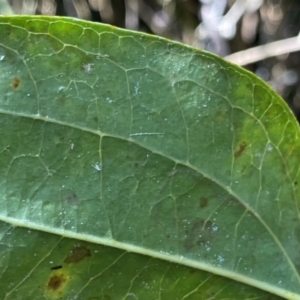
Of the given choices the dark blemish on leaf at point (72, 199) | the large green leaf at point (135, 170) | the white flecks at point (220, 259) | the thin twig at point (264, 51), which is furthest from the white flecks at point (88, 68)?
the thin twig at point (264, 51)

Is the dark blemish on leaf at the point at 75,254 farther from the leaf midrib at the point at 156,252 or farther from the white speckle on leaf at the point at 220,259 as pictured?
the white speckle on leaf at the point at 220,259

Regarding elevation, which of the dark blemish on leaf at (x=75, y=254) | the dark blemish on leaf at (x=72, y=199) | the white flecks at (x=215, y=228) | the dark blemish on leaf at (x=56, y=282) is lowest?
the dark blemish on leaf at (x=56, y=282)

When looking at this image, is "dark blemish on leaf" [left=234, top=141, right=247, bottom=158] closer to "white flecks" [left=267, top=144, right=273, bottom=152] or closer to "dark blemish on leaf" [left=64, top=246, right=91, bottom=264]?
"white flecks" [left=267, top=144, right=273, bottom=152]

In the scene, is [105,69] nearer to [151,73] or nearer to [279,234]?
[151,73]

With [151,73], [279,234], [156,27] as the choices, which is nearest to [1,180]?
[151,73]

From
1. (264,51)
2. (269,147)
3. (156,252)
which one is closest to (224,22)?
(264,51)

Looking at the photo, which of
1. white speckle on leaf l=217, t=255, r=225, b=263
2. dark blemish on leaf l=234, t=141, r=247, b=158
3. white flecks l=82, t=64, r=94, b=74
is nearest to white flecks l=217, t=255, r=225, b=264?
white speckle on leaf l=217, t=255, r=225, b=263
